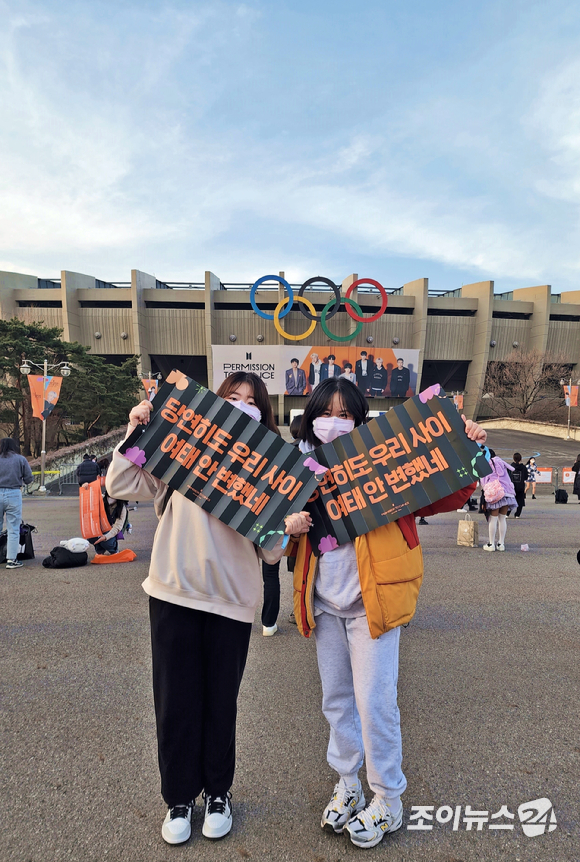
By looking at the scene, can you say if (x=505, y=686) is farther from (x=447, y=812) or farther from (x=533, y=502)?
(x=533, y=502)

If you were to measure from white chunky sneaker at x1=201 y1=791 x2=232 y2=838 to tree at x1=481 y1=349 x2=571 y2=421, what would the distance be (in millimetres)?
48986

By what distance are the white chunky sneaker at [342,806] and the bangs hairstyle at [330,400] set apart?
5.03ft

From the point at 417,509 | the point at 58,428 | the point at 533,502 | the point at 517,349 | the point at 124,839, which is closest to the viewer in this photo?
the point at 124,839

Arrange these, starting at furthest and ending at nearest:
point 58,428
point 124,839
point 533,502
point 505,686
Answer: point 58,428 < point 533,502 < point 505,686 < point 124,839

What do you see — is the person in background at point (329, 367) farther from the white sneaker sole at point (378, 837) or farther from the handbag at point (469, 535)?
the white sneaker sole at point (378, 837)

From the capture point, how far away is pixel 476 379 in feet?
170

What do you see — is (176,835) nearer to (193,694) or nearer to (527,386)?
(193,694)

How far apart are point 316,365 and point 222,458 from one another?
42.8m

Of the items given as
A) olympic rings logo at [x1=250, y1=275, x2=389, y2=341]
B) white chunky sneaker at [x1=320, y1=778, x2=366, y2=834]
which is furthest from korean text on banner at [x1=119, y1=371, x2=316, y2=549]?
olympic rings logo at [x1=250, y1=275, x2=389, y2=341]

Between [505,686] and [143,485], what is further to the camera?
[505,686]

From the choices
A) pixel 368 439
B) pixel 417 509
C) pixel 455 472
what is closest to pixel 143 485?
pixel 368 439

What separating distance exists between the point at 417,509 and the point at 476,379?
2107 inches

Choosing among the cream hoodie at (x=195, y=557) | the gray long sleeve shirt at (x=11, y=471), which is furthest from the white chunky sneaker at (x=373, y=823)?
the gray long sleeve shirt at (x=11, y=471)

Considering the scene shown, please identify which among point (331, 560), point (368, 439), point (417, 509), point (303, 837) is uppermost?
point (368, 439)
